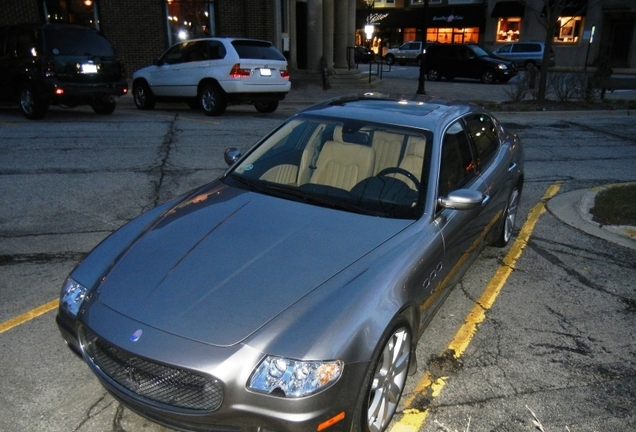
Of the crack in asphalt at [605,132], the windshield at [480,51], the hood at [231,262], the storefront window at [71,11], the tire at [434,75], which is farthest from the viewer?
the tire at [434,75]

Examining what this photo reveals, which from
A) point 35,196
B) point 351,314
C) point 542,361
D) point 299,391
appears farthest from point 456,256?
point 35,196

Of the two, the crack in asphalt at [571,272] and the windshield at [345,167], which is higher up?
the windshield at [345,167]

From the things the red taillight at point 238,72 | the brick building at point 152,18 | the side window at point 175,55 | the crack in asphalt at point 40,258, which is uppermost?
the brick building at point 152,18

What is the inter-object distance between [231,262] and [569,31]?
41.9 metres

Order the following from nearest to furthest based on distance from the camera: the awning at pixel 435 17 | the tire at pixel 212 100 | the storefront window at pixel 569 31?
the tire at pixel 212 100, the storefront window at pixel 569 31, the awning at pixel 435 17

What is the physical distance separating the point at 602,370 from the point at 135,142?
870 cm

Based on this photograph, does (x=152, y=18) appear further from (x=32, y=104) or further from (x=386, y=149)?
(x=386, y=149)

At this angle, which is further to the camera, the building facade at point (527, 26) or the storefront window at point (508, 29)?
the storefront window at point (508, 29)

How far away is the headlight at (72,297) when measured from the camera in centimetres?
284

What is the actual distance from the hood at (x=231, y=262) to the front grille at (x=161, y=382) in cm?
17

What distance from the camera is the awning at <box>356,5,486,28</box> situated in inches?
1647

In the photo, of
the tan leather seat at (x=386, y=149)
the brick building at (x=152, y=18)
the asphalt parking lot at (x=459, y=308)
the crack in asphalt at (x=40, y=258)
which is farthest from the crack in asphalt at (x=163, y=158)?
the brick building at (x=152, y=18)

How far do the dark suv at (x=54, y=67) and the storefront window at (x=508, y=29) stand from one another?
35.4 m

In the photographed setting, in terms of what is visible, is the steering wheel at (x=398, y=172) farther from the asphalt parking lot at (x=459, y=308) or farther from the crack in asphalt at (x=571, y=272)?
the crack in asphalt at (x=571, y=272)
